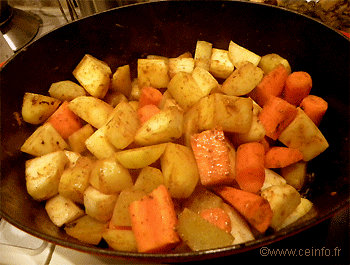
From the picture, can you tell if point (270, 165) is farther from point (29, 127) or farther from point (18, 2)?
point (18, 2)

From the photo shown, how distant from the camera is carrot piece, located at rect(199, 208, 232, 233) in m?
0.83

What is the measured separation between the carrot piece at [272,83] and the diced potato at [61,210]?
0.72m

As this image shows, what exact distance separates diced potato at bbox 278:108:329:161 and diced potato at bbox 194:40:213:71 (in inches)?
16.1

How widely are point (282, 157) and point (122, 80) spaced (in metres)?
0.64

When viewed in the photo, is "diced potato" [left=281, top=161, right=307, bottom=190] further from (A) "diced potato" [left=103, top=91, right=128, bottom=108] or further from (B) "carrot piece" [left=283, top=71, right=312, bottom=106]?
(A) "diced potato" [left=103, top=91, right=128, bottom=108]

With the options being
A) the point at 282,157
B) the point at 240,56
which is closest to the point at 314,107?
the point at 282,157

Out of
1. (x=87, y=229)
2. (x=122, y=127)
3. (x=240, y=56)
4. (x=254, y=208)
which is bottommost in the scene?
(x=87, y=229)

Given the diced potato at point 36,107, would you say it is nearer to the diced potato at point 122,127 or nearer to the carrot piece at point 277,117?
the diced potato at point 122,127

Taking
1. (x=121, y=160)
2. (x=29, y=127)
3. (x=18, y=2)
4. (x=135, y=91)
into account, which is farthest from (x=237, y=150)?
(x=18, y=2)

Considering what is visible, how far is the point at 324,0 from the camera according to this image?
1371 mm

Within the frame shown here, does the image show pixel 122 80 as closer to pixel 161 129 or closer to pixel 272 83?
pixel 161 129

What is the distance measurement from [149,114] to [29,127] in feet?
1.44

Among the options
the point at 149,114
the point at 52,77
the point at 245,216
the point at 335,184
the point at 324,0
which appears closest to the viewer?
the point at 245,216

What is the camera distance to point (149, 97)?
3.78 feet
